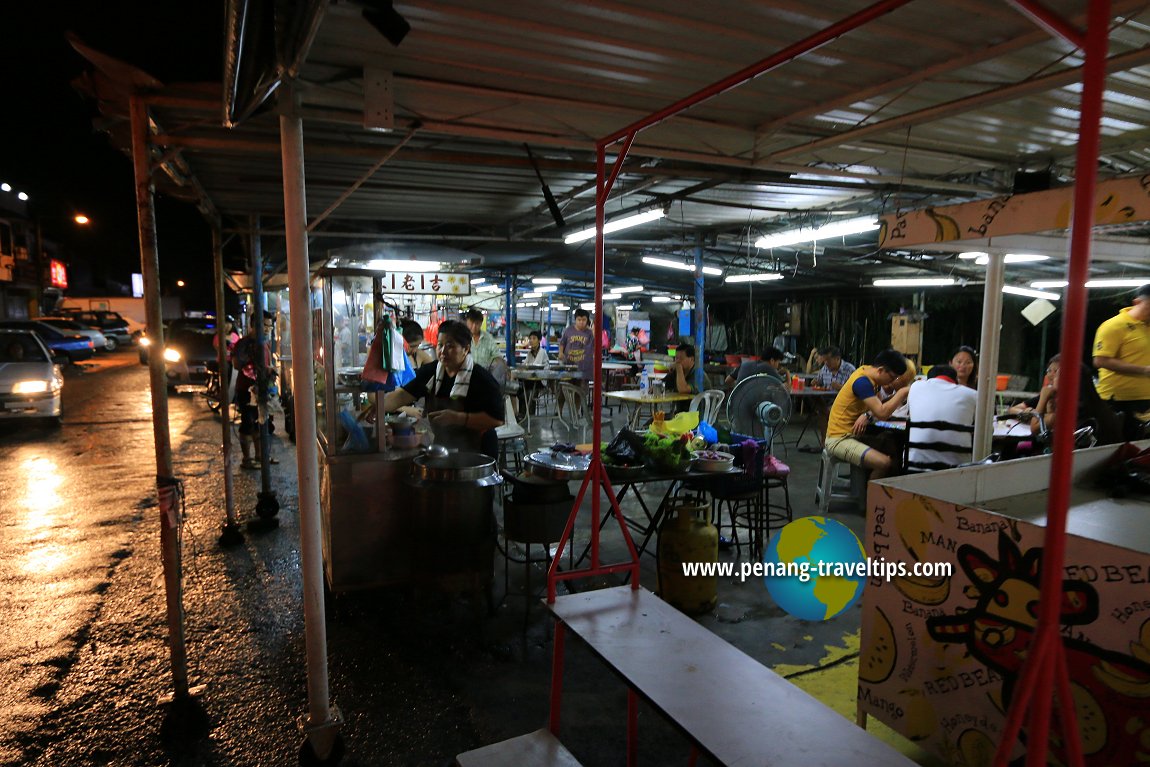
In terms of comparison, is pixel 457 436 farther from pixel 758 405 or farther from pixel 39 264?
pixel 39 264

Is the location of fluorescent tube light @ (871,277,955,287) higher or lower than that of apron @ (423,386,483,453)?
higher

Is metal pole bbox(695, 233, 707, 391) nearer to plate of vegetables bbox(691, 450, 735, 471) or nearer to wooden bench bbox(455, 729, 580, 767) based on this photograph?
plate of vegetables bbox(691, 450, 735, 471)


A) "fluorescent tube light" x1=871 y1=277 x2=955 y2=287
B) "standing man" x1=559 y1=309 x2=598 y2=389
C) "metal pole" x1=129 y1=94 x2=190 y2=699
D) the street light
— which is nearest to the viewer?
"metal pole" x1=129 y1=94 x2=190 y2=699

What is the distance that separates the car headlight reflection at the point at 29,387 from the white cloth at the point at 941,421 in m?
14.1

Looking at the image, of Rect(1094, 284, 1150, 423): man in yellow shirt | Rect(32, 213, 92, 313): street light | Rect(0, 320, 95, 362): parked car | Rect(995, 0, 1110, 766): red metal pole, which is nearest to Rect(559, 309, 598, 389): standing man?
Rect(1094, 284, 1150, 423): man in yellow shirt

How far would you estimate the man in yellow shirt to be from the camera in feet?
18.7

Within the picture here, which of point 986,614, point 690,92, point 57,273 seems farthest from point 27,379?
point 57,273

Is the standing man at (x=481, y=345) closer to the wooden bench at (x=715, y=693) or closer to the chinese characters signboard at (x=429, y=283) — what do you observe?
the chinese characters signboard at (x=429, y=283)

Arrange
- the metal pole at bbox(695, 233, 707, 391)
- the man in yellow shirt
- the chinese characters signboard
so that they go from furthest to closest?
the chinese characters signboard
the metal pole at bbox(695, 233, 707, 391)
the man in yellow shirt

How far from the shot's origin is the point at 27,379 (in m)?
11.4

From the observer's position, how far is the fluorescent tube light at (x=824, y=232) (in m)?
7.87

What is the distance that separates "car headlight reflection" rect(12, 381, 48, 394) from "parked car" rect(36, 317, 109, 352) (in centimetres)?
1548

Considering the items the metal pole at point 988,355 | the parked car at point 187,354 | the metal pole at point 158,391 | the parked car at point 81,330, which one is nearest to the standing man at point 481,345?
the metal pole at point 158,391

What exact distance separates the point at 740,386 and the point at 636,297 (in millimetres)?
18769
